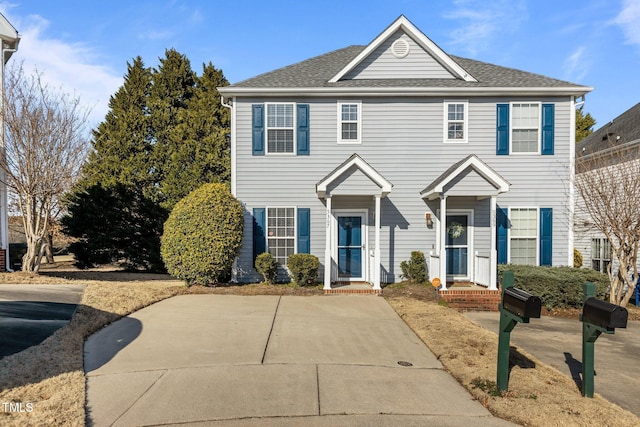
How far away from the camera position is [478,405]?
423 cm

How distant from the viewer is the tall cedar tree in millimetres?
15875

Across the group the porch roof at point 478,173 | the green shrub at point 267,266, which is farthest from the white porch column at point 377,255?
the green shrub at point 267,266

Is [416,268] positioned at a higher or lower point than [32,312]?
higher

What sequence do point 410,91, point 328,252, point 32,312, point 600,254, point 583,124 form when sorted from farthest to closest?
point 583,124 < point 600,254 < point 410,91 < point 328,252 < point 32,312

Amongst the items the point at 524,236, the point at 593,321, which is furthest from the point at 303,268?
the point at 593,321

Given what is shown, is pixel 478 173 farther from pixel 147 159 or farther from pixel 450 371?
pixel 147 159

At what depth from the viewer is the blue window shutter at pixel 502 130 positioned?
1179 cm

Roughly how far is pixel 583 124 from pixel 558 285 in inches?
1031

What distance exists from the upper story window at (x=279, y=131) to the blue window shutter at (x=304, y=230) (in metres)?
1.85

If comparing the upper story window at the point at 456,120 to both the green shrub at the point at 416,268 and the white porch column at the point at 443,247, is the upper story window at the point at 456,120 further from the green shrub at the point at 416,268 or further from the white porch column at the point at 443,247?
the green shrub at the point at 416,268

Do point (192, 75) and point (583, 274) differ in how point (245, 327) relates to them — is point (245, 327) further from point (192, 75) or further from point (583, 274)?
point (192, 75)

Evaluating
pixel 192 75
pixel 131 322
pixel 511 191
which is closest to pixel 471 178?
pixel 511 191

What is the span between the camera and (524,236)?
1184cm

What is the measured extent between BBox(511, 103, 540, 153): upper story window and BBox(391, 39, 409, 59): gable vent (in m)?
3.55
